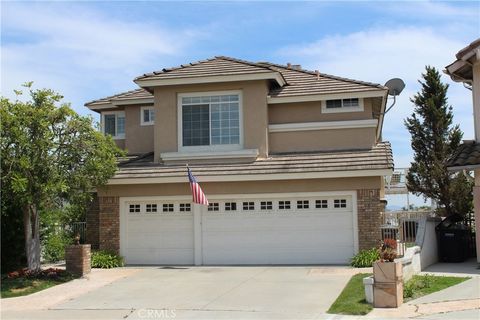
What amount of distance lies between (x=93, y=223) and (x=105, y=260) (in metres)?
2.31

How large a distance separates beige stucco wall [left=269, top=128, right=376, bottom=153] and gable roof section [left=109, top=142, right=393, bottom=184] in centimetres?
42

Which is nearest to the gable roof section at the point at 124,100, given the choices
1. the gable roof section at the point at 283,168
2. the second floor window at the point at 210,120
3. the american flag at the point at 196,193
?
the second floor window at the point at 210,120

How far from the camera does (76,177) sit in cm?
1630

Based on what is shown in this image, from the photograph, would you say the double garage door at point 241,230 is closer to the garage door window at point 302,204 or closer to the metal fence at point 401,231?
the garage door window at point 302,204

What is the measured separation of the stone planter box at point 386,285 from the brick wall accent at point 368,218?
22.3ft

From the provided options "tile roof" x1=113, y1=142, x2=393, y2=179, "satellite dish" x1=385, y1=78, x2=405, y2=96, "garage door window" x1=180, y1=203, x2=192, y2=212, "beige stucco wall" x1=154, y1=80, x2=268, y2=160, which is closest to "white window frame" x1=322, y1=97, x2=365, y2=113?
"tile roof" x1=113, y1=142, x2=393, y2=179

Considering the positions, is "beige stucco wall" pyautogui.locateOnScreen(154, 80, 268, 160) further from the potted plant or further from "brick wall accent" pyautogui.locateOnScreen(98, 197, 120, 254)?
the potted plant

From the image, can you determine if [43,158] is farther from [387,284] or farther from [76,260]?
[387,284]

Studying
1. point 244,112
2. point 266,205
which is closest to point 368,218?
point 266,205

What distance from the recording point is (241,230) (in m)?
19.2

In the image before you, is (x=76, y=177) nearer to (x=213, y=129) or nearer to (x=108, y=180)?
(x=108, y=180)

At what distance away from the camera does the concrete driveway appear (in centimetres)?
1142

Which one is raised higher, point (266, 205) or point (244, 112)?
point (244, 112)

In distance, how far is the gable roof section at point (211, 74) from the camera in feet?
64.8
